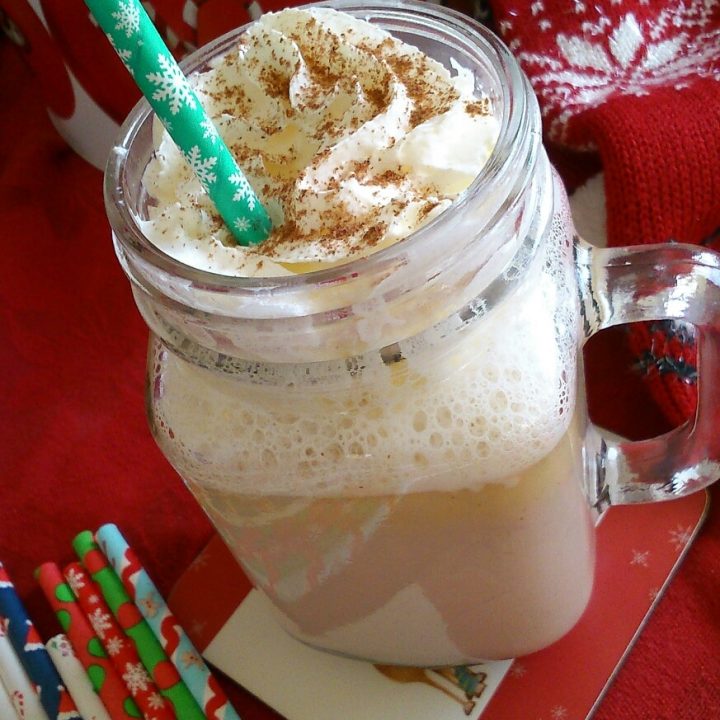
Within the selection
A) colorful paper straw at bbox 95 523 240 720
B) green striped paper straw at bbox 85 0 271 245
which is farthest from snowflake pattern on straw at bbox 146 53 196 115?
colorful paper straw at bbox 95 523 240 720

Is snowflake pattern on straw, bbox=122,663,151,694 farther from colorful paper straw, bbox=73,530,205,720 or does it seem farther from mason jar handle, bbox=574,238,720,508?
mason jar handle, bbox=574,238,720,508

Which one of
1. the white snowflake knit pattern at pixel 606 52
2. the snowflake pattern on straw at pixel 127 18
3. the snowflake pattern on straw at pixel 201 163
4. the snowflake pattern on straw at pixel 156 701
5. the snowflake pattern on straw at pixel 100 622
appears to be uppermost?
the snowflake pattern on straw at pixel 127 18

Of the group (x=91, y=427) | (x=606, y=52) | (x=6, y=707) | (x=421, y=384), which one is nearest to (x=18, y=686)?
(x=6, y=707)

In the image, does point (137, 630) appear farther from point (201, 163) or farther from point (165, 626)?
point (201, 163)

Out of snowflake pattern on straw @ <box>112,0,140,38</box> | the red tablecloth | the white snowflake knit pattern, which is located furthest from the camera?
the white snowflake knit pattern

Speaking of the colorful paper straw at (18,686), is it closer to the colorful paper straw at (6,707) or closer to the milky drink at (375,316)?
the colorful paper straw at (6,707)

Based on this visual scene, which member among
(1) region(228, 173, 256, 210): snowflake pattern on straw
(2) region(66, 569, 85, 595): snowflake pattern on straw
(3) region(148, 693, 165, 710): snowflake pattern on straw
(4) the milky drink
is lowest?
(3) region(148, 693, 165, 710): snowflake pattern on straw

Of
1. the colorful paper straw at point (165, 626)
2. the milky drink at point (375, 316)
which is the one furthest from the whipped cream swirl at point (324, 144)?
the colorful paper straw at point (165, 626)
